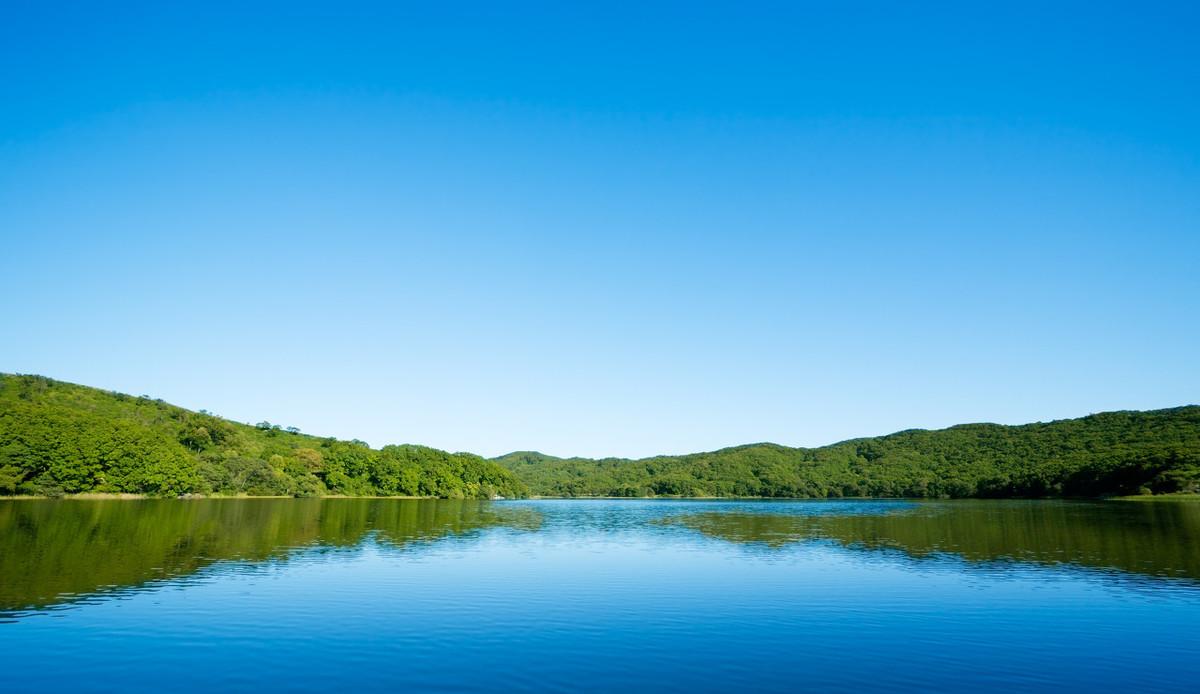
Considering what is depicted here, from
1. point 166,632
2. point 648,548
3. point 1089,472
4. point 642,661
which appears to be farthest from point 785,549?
point 1089,472

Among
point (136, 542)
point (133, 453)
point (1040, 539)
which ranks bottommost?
point (1040, 539)

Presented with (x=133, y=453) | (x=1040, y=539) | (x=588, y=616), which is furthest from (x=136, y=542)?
(x=133, y=453)

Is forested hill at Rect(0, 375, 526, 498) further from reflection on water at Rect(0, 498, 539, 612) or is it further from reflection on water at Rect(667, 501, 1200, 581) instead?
reflection on water at Rect(667, 501, 1200, 581)

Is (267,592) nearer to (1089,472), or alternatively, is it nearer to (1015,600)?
(1015,600)

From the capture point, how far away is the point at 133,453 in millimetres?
127062

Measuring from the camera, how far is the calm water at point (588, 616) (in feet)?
63.0

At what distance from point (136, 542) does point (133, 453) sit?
92.8 m

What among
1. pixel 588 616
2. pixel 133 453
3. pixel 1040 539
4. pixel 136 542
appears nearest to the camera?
pixel 588 616

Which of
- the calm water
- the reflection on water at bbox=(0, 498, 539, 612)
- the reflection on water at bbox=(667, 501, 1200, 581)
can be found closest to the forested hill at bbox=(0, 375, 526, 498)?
the reflection on water at bbox=(0, 498, 539, 612)

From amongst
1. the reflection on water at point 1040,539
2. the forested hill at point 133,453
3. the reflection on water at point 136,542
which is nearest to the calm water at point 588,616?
the reflection on water at point 136,542

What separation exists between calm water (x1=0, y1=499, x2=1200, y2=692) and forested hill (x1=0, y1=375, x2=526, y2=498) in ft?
240

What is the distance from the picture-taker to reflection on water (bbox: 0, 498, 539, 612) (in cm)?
3231

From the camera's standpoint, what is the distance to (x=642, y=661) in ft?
68.2

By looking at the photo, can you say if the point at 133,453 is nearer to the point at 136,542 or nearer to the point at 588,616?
the point at 136,542
